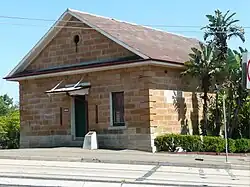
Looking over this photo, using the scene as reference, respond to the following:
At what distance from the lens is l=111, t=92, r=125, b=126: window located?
24.1 m

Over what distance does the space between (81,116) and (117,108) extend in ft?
7.94

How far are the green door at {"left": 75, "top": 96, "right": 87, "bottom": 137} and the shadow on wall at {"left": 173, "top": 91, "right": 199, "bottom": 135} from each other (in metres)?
4.54

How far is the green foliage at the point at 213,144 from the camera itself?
22.3m

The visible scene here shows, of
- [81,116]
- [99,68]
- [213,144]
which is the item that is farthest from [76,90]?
[213,144]

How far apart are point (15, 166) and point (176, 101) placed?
10136mm

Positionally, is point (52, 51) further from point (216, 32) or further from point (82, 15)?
point (216, 32)

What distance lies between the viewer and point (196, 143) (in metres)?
22.6

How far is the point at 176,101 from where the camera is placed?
80.5 ft

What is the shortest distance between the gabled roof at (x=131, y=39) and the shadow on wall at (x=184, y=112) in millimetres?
1799

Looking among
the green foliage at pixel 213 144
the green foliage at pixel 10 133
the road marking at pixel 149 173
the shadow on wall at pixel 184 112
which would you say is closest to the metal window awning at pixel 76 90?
the shadow on wall at pixel 184 112

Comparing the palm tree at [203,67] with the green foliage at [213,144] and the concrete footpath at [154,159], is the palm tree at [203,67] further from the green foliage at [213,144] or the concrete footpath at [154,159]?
the concrete footpath at [154,159]

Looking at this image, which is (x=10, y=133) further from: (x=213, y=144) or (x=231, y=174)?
(x=231, y=174)

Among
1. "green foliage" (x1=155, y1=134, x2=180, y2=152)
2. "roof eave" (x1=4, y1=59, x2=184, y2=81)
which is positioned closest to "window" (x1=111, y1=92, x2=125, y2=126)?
"roof eave" (x1=4, y1=59, x2=184, y2=81)

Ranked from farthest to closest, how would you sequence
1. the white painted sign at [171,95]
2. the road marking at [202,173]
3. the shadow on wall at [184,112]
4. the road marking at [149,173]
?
1. the shadow on wall at [184,112]
2. the white painted sign at [171,95]
3. the road marking at [202,173]
4. the road marking at [149,173]
